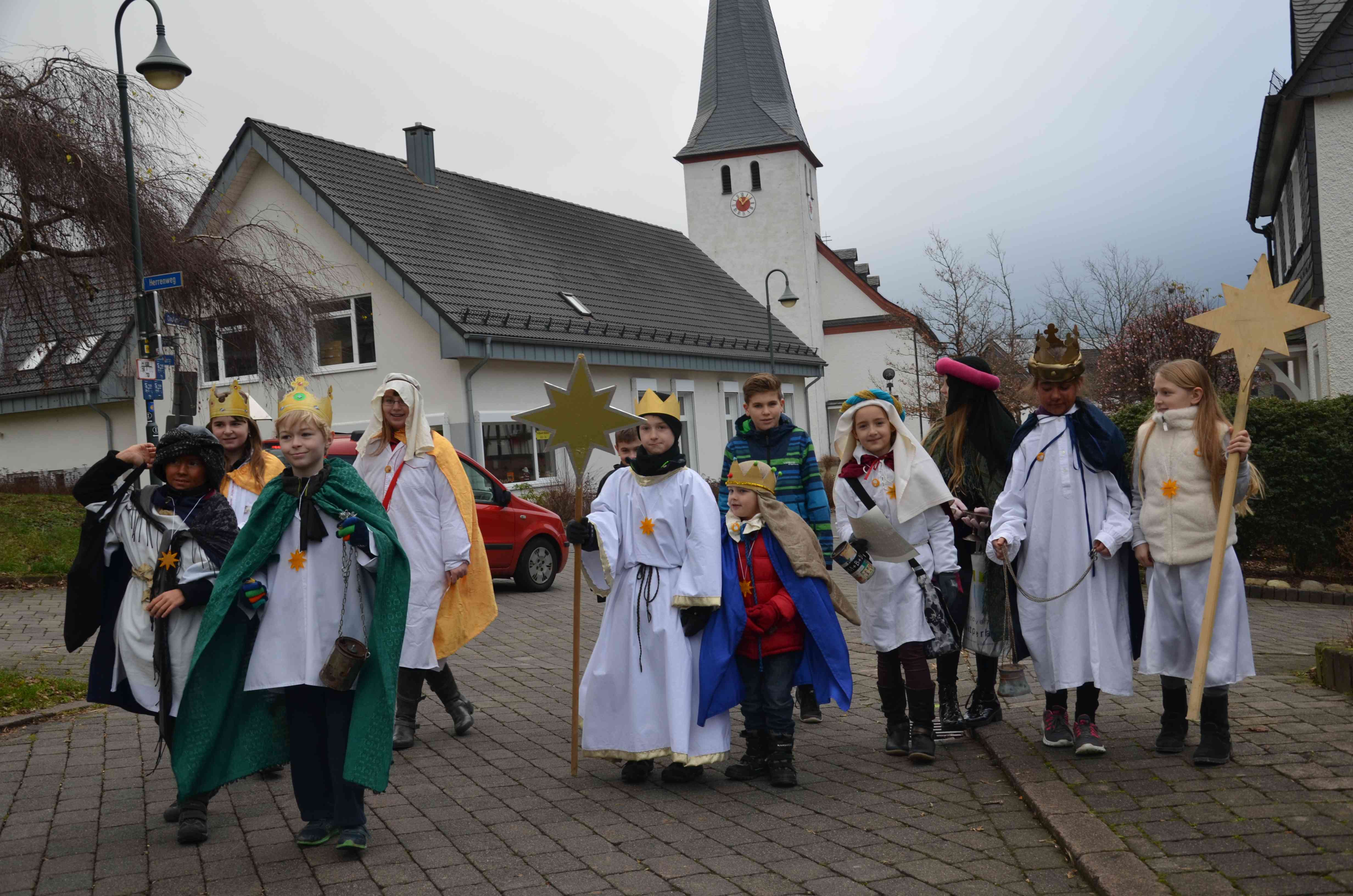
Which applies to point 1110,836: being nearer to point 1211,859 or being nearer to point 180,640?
point 1211,859

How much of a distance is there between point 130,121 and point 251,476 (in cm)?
984

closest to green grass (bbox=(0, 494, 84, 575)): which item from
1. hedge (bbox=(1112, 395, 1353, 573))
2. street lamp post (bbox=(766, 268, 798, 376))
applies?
hedge (bbox=(1112, 395, 1353, 573))

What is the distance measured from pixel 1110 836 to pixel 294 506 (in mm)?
3448

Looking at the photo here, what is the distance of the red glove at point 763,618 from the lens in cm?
588

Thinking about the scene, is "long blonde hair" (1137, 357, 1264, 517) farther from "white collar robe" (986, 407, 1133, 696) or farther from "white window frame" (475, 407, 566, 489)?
"white window frame" (475, 407, 566, 489)

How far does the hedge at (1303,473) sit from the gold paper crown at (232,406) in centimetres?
922

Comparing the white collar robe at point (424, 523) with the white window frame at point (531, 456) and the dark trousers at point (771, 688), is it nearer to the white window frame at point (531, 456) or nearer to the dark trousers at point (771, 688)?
the dark trousers at point (771, 688)

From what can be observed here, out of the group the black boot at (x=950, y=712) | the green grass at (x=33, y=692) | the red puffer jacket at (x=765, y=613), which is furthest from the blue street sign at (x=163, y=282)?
the black boot at (x=950, y=712)

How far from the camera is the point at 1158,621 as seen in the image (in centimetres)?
577

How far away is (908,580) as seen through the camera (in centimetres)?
621

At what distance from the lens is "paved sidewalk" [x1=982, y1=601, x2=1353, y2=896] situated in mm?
4238

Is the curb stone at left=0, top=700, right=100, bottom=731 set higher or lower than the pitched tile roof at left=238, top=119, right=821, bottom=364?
lower

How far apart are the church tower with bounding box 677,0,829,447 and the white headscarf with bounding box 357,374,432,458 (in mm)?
35790

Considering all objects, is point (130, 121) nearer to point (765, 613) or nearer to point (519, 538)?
point (519, 538)
